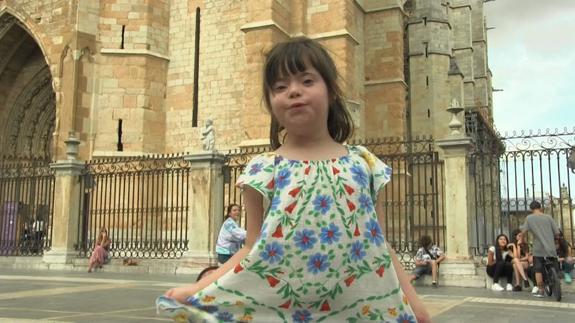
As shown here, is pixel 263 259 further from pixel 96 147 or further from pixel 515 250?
pixel 96 147

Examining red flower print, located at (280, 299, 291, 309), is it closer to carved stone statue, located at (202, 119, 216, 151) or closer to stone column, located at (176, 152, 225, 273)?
stone column, located at (176, 152, 225, 273)

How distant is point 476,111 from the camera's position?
3225 cm

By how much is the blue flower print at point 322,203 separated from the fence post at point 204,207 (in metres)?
10.5

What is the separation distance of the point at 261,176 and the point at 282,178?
61 mm

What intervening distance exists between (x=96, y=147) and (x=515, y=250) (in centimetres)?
1275

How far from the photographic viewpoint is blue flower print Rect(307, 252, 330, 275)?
1436 millimetres

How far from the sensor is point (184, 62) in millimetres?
18422

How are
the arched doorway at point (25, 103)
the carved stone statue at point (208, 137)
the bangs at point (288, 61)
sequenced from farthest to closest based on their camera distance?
1. the arched doorway at point (25, 103)
2. the carved stone statue at point (208, 137)
3. the bangs at point (288, 61)

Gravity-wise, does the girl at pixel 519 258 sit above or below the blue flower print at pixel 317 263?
below

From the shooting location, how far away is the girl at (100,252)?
12852 mm

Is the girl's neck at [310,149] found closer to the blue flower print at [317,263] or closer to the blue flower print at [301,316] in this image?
the blue flower print at [317,263]

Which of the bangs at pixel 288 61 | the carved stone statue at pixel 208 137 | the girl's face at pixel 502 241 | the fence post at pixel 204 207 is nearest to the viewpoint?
the bangs at pixel 288 61

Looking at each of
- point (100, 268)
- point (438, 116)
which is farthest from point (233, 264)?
point (438, 116)

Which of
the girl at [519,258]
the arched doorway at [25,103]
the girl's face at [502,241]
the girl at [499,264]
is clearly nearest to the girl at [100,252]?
the girl at [499,264]
